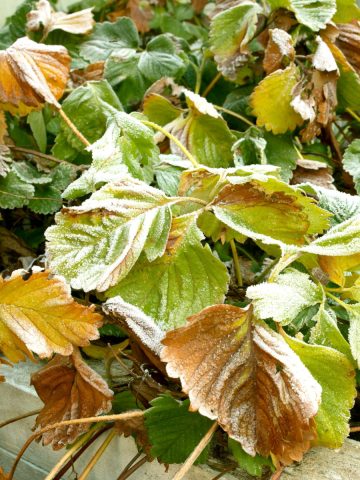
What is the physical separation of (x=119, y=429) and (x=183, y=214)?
21cm

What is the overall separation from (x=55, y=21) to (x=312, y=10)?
1.29 feet

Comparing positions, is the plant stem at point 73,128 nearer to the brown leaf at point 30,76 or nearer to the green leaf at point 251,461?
the brown leaf at point 30,76

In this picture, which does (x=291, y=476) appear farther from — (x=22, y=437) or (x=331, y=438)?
(x=22, y=437)

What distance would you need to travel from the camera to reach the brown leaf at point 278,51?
85 cm

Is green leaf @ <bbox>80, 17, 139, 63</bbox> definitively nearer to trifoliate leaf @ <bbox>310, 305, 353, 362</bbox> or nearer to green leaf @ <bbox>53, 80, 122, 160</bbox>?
green leaf @ <bbox>53, 80, 122, 160</bbox>

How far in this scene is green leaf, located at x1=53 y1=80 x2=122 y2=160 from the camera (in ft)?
2.79

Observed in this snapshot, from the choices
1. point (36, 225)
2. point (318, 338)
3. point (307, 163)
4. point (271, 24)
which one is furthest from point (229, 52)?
point (318, 338)

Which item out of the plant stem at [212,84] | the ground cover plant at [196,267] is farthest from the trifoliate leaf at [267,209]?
the plant stem at [212,84]

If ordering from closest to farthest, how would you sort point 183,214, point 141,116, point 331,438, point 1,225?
point 331,438 < point 183,214 < point 141,116 < point 1,225

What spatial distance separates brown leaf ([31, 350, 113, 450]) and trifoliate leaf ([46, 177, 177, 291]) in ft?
0.28

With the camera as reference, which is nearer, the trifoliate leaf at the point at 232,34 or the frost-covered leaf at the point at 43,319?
the frost-covered leaf at the point at 43,319

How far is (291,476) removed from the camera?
0.56 m

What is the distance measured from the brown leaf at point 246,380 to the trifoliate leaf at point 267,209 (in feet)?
0.34

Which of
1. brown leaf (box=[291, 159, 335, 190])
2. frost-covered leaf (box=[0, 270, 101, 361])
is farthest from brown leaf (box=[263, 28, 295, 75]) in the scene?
frost-covered leaf (box=[0, 270, 101, 361])
